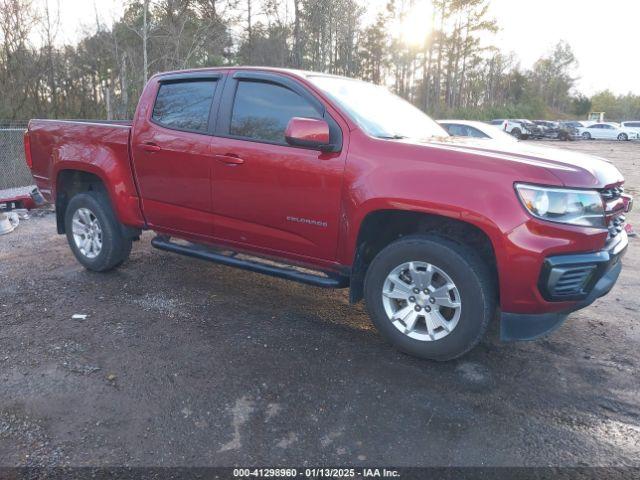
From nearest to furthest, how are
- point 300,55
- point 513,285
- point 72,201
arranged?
point 513,285 → point 72,201 → point 300,55

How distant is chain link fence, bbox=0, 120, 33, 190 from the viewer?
10.3 m

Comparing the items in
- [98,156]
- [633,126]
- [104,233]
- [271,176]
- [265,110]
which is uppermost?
[633,126]

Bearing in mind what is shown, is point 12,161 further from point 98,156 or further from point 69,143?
point 98,156

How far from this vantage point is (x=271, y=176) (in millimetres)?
3836

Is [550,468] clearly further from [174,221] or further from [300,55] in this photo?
[300,55]

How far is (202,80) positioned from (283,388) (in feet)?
9.33

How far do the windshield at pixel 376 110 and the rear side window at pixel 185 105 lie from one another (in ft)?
3.27

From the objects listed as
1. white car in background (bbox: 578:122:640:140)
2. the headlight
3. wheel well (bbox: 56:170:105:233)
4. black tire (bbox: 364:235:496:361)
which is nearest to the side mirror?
black tire (bbox: 364:235:496:361)

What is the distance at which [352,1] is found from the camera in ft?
93.4

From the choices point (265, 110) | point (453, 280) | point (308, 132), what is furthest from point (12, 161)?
point (453, 280)

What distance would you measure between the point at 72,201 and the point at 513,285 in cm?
441

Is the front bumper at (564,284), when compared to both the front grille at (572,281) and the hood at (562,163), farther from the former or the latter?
the hood at (562,163)

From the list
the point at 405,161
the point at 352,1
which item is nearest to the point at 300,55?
the point at 352,1

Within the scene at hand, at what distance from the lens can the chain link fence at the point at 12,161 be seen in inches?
404
